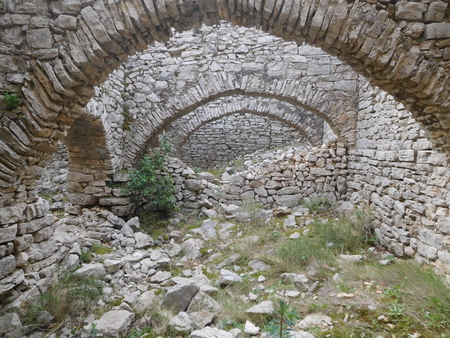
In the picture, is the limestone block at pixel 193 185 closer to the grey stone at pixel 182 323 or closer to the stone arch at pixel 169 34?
the grey stone at pixel 182 323

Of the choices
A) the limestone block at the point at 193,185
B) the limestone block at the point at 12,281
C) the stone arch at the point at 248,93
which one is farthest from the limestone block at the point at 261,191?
the limestone block at the point at 12,281

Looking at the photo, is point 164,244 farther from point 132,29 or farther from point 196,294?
point 132,29

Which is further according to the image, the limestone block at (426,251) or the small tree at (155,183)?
the small tree at (155,183)

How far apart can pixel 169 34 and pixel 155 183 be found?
11.7ft

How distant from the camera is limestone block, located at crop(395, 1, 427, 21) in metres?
2.02

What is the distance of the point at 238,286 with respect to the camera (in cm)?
319

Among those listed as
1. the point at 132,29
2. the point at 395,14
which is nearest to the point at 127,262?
the point at 132,29

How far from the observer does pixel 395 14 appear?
2076 millimetres

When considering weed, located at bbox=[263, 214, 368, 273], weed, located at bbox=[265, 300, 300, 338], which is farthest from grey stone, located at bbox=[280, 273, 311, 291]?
weed, located at bbox=[265, 300, 300, 338]

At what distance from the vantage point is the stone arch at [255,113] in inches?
286

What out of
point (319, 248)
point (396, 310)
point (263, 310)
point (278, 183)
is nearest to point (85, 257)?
point (263, 310)

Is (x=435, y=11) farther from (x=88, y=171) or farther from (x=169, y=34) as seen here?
(x=88, y=171)

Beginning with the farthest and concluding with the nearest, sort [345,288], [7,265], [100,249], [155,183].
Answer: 1. [155,183]
2. [100,249]
3. [345,288]
4. [7,265]

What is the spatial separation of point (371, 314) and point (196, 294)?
165 cm
